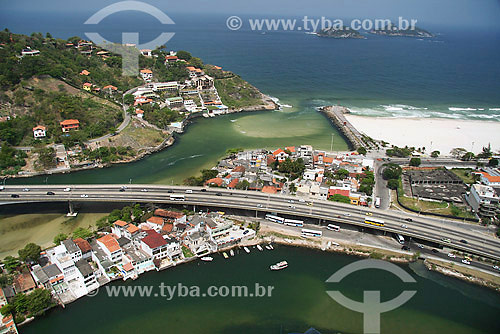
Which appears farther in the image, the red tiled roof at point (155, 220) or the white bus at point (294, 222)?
the white bus at point (294, 222)

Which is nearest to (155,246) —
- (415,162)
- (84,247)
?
(84,247)

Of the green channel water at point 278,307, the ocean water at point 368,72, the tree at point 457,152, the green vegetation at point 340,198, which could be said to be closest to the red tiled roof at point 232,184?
the green vegetation at point 340,198

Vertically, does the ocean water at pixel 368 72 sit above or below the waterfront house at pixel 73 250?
above

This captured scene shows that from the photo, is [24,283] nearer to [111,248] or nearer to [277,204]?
[111,248]

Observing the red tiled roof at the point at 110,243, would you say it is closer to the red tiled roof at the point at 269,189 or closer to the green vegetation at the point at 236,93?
the red tiled roof at the point at 269,189

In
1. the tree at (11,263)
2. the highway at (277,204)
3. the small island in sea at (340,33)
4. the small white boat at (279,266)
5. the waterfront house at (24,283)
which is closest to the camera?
the waterfront house at (24,283)

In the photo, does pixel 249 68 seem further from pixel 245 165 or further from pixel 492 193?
pixel 492 193

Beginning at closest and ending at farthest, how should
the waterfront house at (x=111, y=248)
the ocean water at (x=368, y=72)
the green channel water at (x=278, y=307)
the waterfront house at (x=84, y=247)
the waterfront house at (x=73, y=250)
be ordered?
1. the green channel water at (x=278, y=307)
2. the waterfront house at (x=73, y=250)
3. the waterfront house at (x=111, y=248)
4. the waterfront house at (x=84, y=247)
5. the ocean water at (x=368, y=72)
